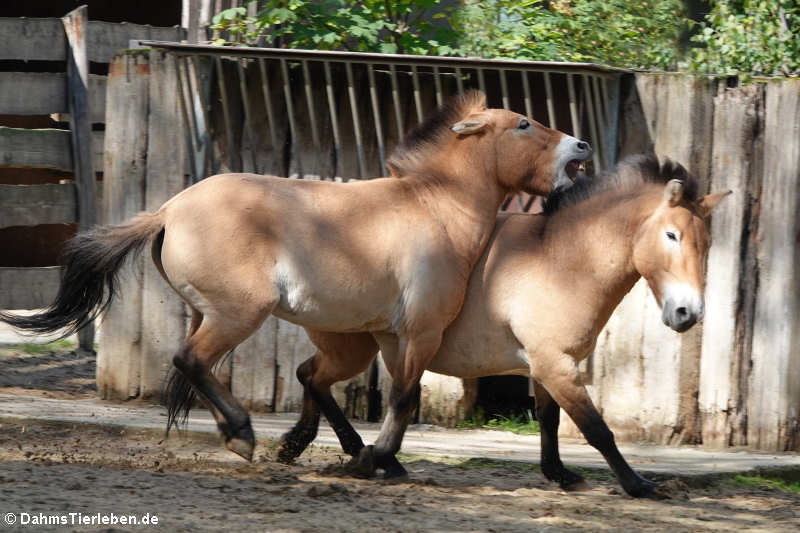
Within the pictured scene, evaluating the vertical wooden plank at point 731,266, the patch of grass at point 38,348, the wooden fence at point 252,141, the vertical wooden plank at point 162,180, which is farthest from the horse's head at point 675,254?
the patch of grass at point 38,348

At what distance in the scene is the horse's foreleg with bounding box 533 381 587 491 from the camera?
5.70 meters

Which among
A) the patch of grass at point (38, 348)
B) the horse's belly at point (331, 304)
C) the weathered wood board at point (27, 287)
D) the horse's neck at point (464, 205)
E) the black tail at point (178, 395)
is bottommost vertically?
the black tail at point (178, 395)

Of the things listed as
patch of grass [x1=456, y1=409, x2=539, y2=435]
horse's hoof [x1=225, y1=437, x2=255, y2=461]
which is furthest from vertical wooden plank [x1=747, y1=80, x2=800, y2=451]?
horse's hoof [x1=225, y1=437, x2=255, y2=461]

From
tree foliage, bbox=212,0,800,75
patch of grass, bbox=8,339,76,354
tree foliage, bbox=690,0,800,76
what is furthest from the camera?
tree foliage, bbox=690,0,800,76

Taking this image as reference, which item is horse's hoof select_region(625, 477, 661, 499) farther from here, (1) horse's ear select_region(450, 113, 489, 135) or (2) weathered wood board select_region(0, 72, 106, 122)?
(2) weathered wood board select_region(0, 72, 106, 122)

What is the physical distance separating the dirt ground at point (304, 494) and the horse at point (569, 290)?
0.25 m

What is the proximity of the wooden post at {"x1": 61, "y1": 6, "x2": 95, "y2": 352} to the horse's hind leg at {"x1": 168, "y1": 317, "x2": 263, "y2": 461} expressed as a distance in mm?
3790

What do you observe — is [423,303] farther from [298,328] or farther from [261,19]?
[261,19]

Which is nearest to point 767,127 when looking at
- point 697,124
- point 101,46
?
point 697,124

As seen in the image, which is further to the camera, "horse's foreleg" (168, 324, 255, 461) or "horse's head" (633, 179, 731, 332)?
"horse's foreleg" (168, 324, 255, 461)

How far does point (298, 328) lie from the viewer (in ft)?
24.0

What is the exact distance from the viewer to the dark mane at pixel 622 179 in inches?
225

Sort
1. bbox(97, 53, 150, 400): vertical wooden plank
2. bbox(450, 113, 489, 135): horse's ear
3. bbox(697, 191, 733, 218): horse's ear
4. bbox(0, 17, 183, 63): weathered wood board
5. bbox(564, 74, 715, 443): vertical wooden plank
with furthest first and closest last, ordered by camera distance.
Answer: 1. bbox(0, 17, 183, 63): weathered wood board
2. bbox(97, 53, 150, 400): vertical wooden plank
3. bbox(564, 74, 715, 443): vertical wooden plank
4. bbox(450, 113, 489, 135): horse's ear
5. bbox(697, 191, 733, 218): horse's ear

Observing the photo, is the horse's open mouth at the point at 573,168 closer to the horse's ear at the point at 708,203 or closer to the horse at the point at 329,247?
the horse at the point at 329,247
